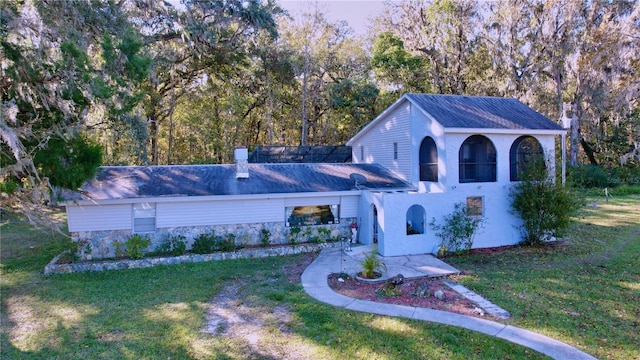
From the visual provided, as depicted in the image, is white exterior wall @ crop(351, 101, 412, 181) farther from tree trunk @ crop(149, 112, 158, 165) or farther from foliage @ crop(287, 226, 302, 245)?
tree trunk @ crop(149, 112, 158, 165)

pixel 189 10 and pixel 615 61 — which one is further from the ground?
pixel 189 10

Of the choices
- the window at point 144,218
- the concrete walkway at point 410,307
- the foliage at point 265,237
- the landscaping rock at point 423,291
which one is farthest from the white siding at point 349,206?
the window at point 144,218

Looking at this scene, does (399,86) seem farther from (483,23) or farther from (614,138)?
(614,138)

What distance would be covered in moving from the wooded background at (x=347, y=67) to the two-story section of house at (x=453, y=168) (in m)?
2.18

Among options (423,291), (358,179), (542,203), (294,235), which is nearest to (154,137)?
(294,235)

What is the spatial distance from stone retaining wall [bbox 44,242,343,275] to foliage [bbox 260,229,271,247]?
1.24 ft

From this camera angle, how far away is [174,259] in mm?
11141

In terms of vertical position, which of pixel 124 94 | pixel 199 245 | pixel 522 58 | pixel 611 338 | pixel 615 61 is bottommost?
pixel 611 338

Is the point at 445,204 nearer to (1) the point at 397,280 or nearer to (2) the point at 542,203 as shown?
(2) the point at 542,203

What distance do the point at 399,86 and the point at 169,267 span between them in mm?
20025

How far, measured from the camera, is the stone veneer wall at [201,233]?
11227 millimetres

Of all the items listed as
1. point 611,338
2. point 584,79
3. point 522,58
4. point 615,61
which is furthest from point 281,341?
point 584,79

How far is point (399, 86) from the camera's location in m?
25.6

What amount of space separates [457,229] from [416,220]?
2061 mm
